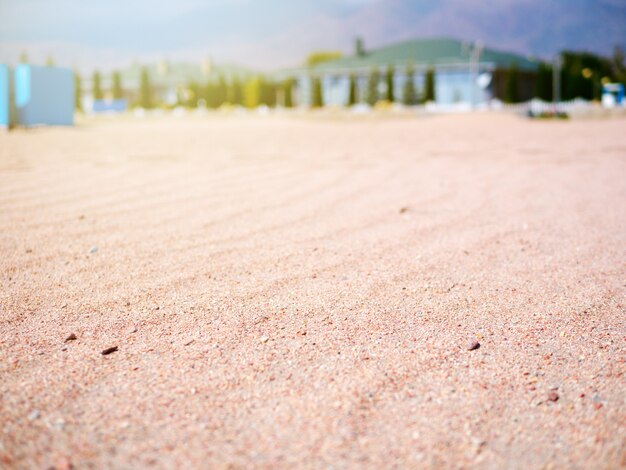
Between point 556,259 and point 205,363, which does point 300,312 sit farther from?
point 556,259

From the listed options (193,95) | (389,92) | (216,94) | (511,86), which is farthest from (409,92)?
(193,95)

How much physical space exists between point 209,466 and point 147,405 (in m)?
0.32

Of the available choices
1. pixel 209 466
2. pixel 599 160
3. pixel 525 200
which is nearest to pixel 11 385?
pixel 209 466

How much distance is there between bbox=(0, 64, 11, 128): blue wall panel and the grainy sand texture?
8.97m

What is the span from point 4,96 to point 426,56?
28.5 metres

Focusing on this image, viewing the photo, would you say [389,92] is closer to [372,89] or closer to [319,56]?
[372,89]

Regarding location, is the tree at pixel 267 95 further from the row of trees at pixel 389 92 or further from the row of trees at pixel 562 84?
the row of trees at pixel 562 84

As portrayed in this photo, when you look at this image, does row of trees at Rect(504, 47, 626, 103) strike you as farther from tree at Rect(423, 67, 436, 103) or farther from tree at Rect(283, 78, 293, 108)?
tree at Rect(283, 78, 293, 108)

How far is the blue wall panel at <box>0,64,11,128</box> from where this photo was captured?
40.6 ft

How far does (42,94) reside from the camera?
13773mm

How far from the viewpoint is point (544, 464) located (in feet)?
4.33

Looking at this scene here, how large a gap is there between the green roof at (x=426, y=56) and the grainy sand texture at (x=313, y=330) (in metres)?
33.0

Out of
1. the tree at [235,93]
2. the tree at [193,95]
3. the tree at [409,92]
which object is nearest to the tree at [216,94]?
the tree at [235,93]

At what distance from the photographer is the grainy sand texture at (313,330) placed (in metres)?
1.41
